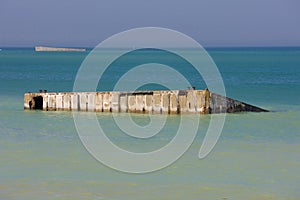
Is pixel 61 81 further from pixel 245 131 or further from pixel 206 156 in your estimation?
pixel 206 156

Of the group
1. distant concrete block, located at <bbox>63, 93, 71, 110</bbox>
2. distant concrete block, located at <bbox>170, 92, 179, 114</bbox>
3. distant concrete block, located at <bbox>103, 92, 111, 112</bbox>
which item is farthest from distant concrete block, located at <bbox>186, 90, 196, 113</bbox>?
distant concrete block, located at <bbox>63, 93, 71, 110</bbox>

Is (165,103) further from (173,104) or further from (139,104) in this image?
(139,104)

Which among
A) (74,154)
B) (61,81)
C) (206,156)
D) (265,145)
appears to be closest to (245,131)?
(265,145)

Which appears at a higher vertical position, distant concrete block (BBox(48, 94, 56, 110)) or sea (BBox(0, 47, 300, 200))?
distant concrete block (BBox(48, 94, 56, 110))

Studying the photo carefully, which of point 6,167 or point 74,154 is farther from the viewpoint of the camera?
point 74,154

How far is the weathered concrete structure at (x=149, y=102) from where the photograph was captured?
32.6 meters

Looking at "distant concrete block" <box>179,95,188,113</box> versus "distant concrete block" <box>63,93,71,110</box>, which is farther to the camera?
"distant concrete block" <box>63,93,71,110</box>

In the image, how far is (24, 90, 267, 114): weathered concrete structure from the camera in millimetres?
32625

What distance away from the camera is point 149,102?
33.3 metres

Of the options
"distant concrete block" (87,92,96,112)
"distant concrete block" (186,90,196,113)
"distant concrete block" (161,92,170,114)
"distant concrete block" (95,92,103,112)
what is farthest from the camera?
"distant concrete block" (87,92,96,112)

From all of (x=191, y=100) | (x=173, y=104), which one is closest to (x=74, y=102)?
(x=173, y=104)

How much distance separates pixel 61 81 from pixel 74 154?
163 ft

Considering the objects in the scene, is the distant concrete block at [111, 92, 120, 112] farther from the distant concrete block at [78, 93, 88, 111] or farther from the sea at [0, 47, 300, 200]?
the distant concrete block at [78, 93, 88, 111]

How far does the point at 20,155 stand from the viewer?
22562 mm
